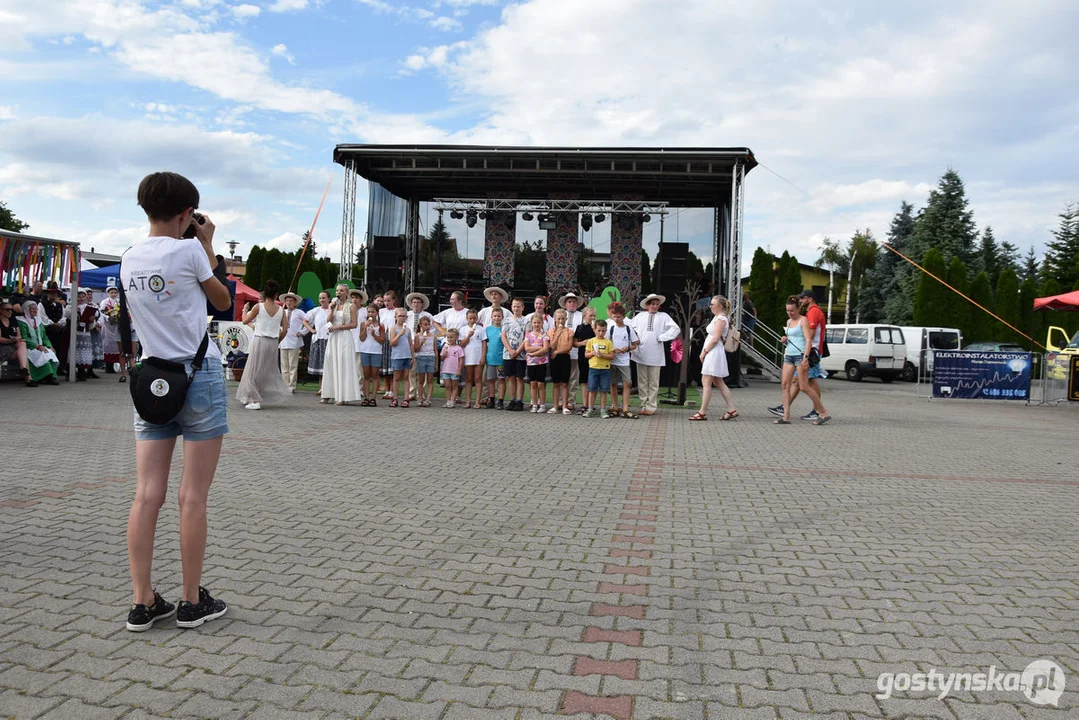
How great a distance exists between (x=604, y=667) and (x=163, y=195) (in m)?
2.49

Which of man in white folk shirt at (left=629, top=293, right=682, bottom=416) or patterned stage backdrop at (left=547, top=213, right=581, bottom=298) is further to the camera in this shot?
patterned stage backdrop at (left=547, top=213, right=581, bottom=298)

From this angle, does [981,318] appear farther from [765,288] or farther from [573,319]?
[573,319]

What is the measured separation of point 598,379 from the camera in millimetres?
12312

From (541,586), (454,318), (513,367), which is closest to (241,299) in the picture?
(454,318)

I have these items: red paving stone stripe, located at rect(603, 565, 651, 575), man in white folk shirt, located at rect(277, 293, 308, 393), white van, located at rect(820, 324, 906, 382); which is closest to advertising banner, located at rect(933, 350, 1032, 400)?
white van, located at rect(820, 324, 906, 382)

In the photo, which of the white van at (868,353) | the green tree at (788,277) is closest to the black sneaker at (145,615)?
the white van at (868,353)

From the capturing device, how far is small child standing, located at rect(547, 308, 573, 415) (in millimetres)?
12695

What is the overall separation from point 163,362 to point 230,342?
569 inches

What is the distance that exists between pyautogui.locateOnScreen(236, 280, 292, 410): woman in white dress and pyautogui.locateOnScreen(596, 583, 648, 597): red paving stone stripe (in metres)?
8.52

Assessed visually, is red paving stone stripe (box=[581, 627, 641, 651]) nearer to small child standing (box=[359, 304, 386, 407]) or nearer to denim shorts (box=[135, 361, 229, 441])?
denim shorts (box=[135, 361, 229, 441])

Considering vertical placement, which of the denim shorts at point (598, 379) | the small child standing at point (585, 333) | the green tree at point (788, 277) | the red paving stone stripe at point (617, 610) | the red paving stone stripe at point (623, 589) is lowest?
the red paving stone stripe at point (617, 610)

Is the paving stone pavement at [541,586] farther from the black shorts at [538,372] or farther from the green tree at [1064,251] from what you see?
the green tree at [1064,251]

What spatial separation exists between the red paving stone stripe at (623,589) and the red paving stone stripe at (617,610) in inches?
7.1

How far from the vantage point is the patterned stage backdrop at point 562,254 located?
24.9m
